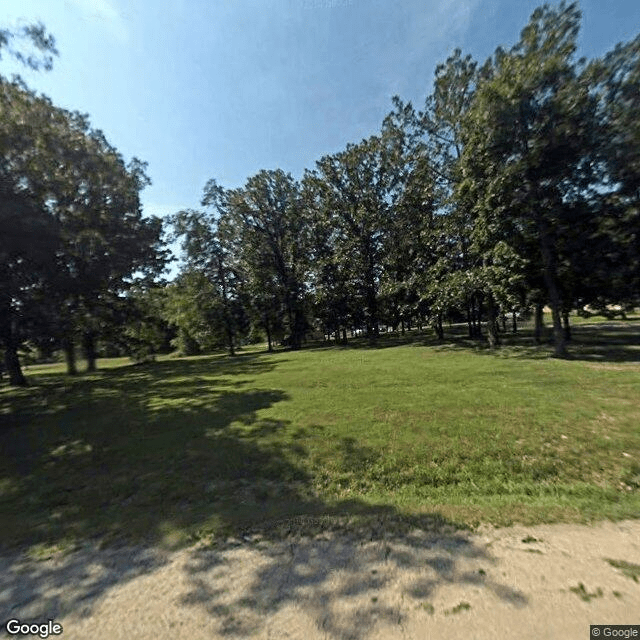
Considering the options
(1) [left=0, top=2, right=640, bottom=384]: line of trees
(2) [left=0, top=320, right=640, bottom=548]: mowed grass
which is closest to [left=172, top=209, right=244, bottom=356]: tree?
(1) [left=0, top=2, right=640, bottom=384]: line of trees

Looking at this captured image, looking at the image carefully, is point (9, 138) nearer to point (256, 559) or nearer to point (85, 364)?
point (256, 559)

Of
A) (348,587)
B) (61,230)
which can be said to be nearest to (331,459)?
(348,587)

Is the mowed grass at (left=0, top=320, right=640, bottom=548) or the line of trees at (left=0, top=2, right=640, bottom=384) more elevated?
the line of trees at (left=0, top=2, right=640, bottom=384)

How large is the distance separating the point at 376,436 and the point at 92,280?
526 inches

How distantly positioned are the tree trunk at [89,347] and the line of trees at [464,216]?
35.2 ft

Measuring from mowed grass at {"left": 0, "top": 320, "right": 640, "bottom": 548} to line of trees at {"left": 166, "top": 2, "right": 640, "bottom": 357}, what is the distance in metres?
7.59

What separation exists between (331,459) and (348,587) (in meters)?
2.97

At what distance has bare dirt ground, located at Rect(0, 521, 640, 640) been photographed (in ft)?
8.62

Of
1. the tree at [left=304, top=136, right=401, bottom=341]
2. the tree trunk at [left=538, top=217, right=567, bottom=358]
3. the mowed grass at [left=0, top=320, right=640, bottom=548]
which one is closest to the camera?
the mowed grass at [left=0, top=320, right=640, bottom=548]

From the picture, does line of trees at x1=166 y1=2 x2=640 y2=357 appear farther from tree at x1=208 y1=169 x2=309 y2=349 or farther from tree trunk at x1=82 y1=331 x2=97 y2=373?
tree trunk at x1=82 y1=331 x2=97 y2=373

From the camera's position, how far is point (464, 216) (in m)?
20.8

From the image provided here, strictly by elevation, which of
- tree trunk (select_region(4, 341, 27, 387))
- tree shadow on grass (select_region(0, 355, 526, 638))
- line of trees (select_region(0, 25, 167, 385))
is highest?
line of trees (select_region(0, 25, 167, 385))

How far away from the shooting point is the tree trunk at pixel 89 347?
20.7 meters

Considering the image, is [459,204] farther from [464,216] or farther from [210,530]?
[210,530]
